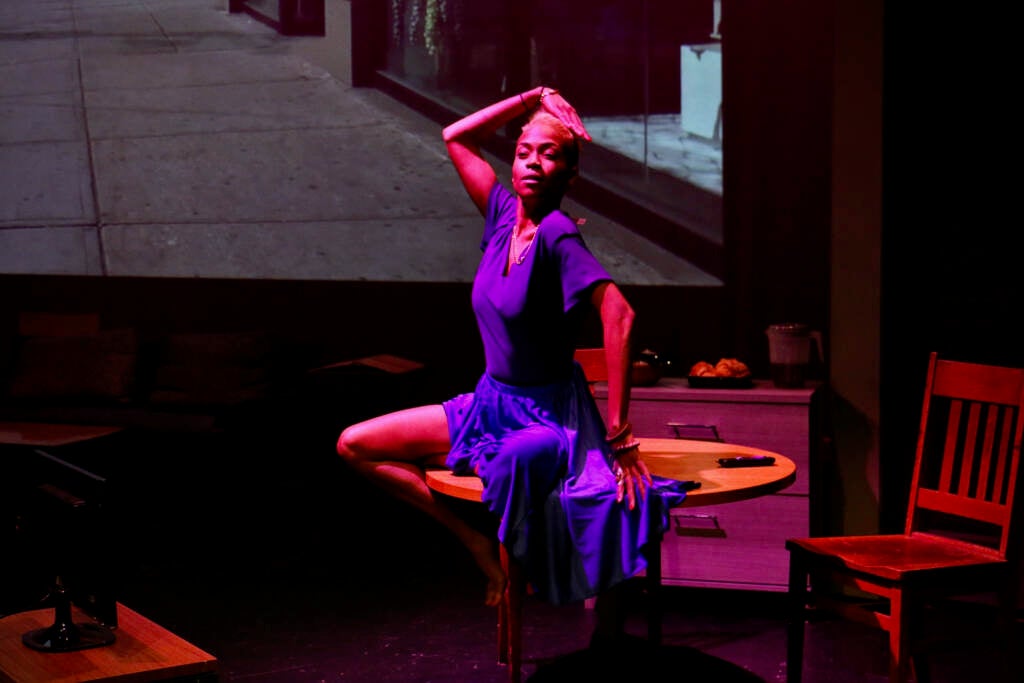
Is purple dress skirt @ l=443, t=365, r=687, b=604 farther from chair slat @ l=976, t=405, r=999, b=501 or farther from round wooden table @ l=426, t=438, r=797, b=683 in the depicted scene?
chair slat @ l=976, t=405, r=999, b=501

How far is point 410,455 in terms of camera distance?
303 cm

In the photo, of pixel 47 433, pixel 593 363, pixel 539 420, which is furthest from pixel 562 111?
pixel 47 433

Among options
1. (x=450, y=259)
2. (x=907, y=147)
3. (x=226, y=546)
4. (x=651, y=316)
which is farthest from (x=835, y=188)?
(x=226, y=546)

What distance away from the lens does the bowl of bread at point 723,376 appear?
4273 millimetres

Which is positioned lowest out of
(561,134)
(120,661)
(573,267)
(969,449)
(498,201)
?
(120,661)

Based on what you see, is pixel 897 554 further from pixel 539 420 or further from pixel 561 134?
pixel 561 134

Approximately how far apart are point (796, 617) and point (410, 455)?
106 centimetres

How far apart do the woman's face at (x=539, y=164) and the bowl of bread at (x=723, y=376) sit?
60.6 inches

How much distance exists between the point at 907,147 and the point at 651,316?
1.25 metres

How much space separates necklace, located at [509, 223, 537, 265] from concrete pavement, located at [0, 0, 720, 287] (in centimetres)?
252

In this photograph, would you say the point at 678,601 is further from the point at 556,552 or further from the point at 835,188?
the point at 556,552

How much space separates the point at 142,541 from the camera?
17.0ft

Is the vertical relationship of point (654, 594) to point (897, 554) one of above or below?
below

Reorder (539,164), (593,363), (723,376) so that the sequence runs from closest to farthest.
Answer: (539,164) < (593,363) < (723,376)
